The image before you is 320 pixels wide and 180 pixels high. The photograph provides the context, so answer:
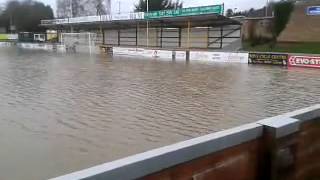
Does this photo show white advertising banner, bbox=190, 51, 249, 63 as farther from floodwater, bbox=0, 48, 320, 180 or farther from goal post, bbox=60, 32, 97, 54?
goal post, bbox=60, 32, 97, 54

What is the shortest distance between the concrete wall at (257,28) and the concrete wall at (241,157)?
4783cm

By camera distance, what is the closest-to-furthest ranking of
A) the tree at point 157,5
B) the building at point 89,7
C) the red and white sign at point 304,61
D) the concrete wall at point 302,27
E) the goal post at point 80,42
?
the red and white sign at point 304,61, the concrete wall at point 302,27, the goal post at point 80,42, the tree at point 157,5, the building at point 89,7

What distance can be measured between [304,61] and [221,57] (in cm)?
915

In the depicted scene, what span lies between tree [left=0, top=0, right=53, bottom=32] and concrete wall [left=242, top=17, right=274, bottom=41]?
2788 inches

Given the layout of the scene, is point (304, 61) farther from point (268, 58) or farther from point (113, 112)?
point (113, 112)

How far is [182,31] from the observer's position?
60.4 metres

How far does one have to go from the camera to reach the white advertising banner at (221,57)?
40.4 meters

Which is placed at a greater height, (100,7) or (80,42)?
(100,7)

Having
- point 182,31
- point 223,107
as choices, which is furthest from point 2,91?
point 182,31

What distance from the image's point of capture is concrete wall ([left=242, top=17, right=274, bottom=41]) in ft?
172

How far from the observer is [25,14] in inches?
4577

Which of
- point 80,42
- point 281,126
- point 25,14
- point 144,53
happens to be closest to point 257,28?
point 144,53

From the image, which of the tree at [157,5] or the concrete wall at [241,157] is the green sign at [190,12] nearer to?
the tree at [157,5]

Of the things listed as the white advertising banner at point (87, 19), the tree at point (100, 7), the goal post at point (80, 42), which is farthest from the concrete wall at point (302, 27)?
the tree at point (100, 7)
